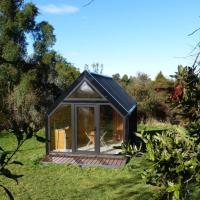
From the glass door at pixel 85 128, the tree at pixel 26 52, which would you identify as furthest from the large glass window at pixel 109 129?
the tree at pixel 26 52

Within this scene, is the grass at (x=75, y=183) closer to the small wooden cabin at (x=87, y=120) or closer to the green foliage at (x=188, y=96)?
the small wooden cabin at (x=87, y=120)

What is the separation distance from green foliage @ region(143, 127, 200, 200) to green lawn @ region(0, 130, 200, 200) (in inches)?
250

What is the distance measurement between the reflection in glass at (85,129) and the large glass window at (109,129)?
372mm

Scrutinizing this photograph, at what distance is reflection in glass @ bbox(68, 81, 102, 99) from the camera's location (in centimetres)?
1338

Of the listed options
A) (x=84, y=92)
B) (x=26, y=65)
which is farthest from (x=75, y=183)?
(x=26, y=65)

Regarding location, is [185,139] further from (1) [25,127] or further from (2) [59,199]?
(2) [59,199]

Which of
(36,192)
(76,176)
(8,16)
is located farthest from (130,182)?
(8,16)

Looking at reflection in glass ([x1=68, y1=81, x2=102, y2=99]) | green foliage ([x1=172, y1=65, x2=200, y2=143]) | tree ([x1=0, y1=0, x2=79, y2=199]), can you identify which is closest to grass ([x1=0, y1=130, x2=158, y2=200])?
reflection in glass ([x1=68, y1=81, x2=102, y2=99])

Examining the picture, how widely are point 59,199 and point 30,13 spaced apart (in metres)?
16.3

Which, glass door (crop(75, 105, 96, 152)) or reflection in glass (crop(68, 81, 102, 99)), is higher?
reflection in glass (crop(68, 81, 102, 99))

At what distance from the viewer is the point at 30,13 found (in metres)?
23.1

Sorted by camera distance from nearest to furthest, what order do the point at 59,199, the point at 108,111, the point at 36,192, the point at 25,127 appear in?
the point at 25,127 → the point at 59,199 → the point at 36,192 → the point at 108,111

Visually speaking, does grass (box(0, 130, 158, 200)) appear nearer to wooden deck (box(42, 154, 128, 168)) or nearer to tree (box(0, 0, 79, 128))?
wooden deck (box(42, 154, 128, 168))

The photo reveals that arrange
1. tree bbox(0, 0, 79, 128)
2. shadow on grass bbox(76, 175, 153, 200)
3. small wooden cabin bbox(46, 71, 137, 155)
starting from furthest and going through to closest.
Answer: tree bbox(0, 0, 79, 128)
small wooden cabin bbox(46, 71, 137, 155)
shadow on grass bbox(76, 175, 153, 200)
